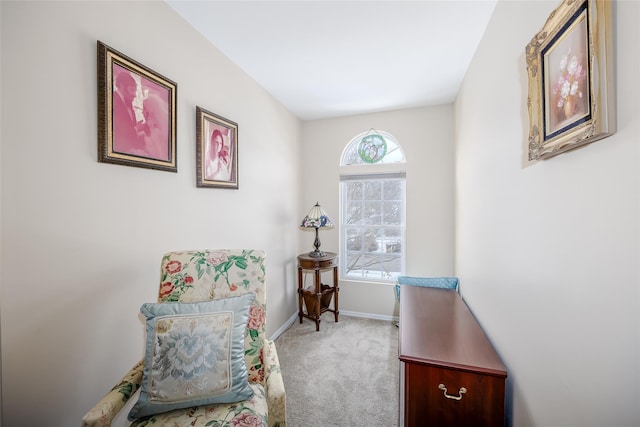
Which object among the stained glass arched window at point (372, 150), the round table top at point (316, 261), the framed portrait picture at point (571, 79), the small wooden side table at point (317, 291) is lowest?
the small wooden side table at point (317, 291)

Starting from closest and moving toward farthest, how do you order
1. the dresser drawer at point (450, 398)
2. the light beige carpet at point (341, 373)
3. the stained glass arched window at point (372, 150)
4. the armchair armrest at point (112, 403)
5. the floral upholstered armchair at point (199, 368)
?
the armchair armrest at point (112, 403) → the floral upholstered armchair at point (199, 368) → the dresser drawer at point (450, 398) → the light beige carpet at point (341, 373) → the stained glass arched window at point (372, 150)

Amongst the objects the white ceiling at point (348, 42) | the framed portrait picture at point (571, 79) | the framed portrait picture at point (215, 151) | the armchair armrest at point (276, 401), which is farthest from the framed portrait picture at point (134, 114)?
the framed portrait picture at point (571, 79)

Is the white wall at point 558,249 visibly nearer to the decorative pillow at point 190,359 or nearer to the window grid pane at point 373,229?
the decorative pillow at point 190,359

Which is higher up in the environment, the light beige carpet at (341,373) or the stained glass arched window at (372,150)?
the stained glass arched window at (372,150)

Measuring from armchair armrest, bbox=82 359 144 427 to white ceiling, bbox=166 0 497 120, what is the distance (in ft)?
6.74

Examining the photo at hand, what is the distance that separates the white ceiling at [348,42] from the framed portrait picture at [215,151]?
589 mm

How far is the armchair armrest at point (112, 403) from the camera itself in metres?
0.86

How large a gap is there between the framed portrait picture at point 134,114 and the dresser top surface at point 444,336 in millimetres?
1785

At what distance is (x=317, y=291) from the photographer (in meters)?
2.86

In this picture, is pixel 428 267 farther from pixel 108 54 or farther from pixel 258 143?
pixel 108 54

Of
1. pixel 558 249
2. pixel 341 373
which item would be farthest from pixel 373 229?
pixel 558 249

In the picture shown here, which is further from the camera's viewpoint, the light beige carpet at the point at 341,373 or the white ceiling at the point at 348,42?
the light beige carpet at the point at 341,373

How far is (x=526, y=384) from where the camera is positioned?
106cm

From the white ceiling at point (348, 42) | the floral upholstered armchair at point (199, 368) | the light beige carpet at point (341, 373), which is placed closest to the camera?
the floral upholstered armchair at point (199, 368)
